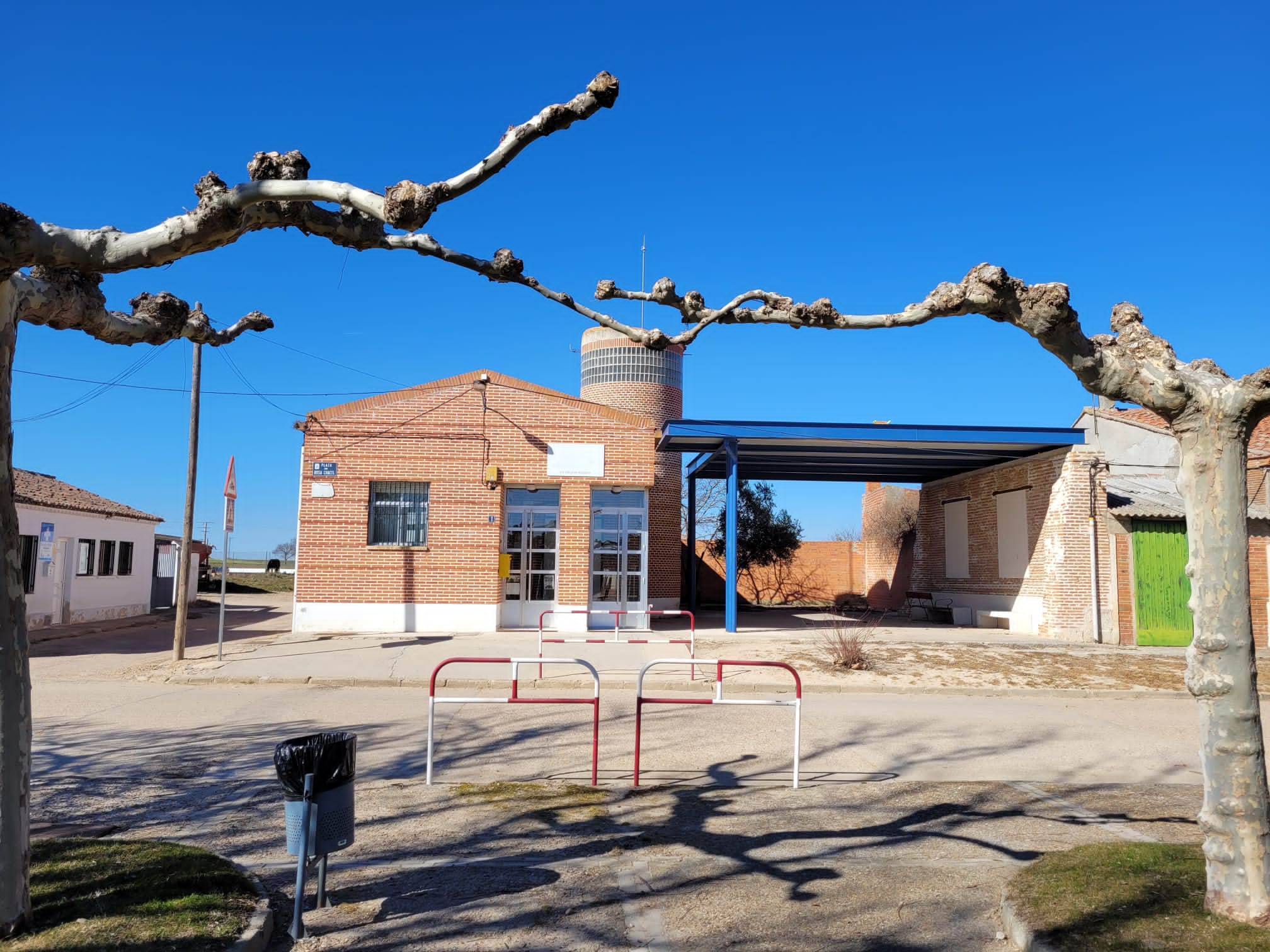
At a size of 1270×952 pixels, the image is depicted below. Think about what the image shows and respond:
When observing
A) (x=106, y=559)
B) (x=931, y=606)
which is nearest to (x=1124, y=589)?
(x=931, y=606)

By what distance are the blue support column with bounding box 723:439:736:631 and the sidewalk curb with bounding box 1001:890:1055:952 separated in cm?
1575

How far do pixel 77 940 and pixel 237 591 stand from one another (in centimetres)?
4068

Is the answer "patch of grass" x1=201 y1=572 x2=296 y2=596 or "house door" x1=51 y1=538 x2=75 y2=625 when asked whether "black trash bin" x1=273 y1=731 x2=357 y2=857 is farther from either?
"patch of grass" x1=201 y1=572 x2=296 y2=596

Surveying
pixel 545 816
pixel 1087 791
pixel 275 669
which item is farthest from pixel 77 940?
pixel 275 669

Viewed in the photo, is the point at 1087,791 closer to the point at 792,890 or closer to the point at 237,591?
the point at 792,890

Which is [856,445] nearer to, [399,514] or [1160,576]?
[1160,576]

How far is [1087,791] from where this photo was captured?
761 cm

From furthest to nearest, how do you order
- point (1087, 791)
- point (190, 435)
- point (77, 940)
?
point (190, 435), point (1087, 791), point (77, 940)

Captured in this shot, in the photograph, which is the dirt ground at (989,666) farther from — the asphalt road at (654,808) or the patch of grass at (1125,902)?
the patch of grass at (1125,902)

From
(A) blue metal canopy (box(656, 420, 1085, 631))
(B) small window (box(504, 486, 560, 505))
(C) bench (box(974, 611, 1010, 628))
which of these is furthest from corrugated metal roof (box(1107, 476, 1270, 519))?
(B) small window (box(504, 486, 560, 505))

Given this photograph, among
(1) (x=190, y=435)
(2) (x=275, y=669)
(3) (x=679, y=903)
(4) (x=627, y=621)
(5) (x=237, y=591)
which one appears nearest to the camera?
(3) (x=679, y=903)

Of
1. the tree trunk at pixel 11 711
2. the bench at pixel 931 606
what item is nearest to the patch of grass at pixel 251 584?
the bench at pixel 931 606

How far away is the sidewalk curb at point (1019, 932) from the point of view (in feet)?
13.6

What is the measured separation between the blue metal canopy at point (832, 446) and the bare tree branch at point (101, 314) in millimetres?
14965
